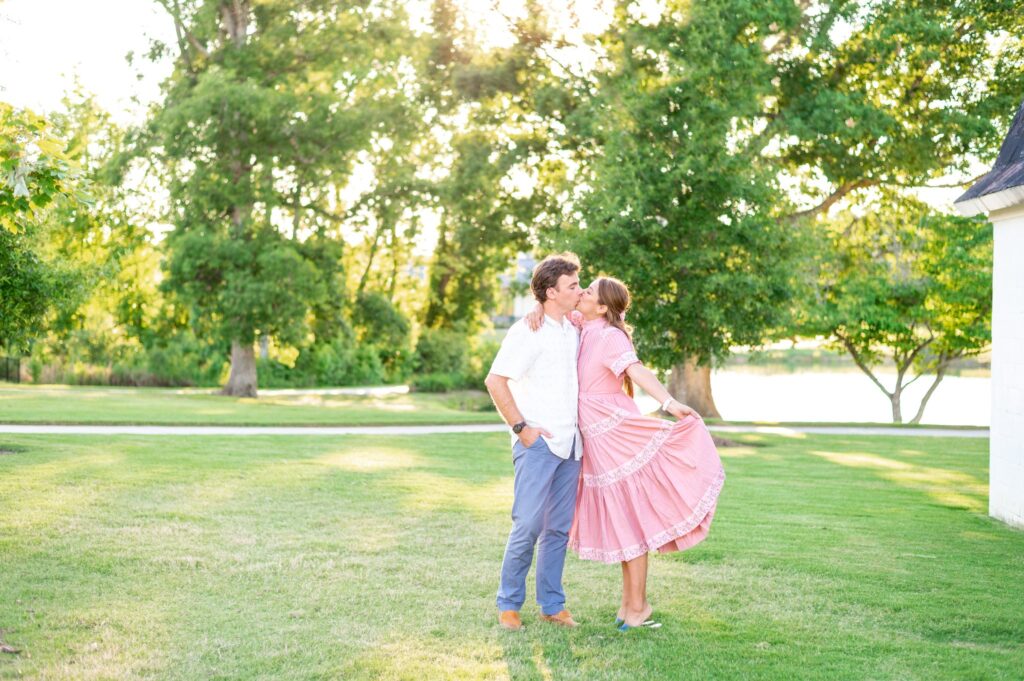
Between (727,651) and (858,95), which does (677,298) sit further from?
(727,651)

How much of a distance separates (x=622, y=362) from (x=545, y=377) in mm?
471

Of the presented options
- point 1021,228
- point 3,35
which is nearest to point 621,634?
point 1021,228

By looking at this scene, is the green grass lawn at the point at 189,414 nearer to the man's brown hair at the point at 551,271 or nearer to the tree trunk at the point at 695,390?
the tree trunk at the point at 695,390

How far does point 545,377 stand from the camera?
6.45 meters

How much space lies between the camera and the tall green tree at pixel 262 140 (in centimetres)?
2828

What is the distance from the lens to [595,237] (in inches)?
699

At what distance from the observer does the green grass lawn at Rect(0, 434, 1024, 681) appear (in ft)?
18.7

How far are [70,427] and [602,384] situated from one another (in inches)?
539

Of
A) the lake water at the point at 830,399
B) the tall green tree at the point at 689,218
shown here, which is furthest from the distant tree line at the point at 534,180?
the lake water at the point at 830,399

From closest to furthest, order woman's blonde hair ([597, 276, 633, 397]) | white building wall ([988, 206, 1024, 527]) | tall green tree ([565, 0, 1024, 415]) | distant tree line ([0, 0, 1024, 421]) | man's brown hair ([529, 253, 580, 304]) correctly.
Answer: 1. man's brown hair ([529, 253, 580, 304])
2. woman's blonde hair ([597, 276, 633, 397])
3. white building wall ([988, 206, 1024, 527])
4. tall green tree ([565, 0, 1024, 415])
5. distant tree line ([0, 0, 1024, 421])

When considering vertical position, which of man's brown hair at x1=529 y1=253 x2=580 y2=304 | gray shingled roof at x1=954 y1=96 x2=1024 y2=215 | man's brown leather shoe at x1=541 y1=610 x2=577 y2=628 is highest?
gray shingled roof at x1=954 y1=96 x2=1024 y2=215

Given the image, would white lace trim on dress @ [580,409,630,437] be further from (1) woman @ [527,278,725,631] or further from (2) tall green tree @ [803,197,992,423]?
(2) tall green tree @ [803,197,992,423]

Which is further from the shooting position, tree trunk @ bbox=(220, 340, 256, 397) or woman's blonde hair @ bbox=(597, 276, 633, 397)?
tree trunk @ bbox=(220, 340, 256, 397)

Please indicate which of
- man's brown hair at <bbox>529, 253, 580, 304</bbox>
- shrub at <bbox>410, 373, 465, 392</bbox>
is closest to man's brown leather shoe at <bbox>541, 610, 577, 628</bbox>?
man's brown hair at <bbox>529, 253, 580, 304</bbox>
